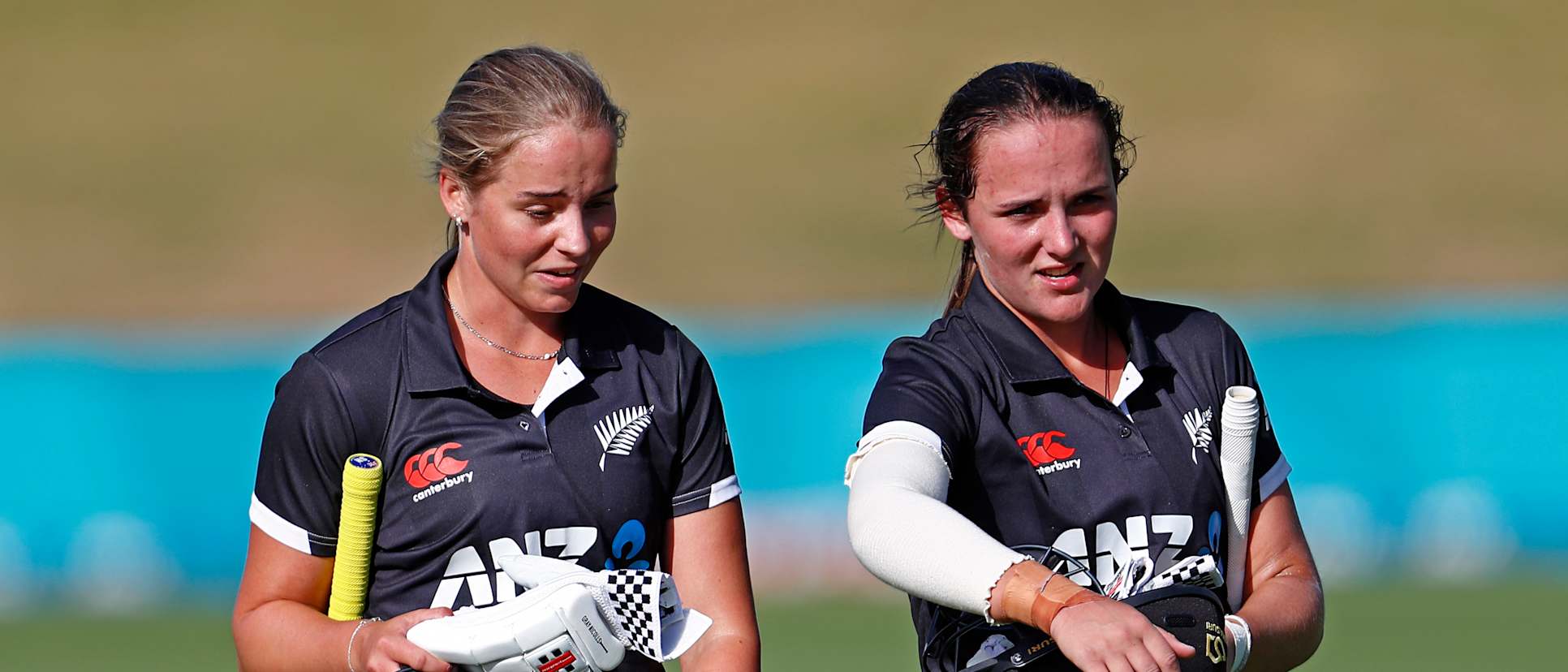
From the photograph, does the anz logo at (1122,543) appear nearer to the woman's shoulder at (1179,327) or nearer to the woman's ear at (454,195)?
the woman's shoulder at (1179,327)

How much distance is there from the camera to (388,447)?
3.43 meters

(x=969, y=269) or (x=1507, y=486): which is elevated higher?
(x=969, y=269)

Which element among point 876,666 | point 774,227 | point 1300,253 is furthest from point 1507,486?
point 774,227

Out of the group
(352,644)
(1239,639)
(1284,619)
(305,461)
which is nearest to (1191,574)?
(1239,639)

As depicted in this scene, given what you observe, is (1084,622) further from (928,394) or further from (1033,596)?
(928,394)

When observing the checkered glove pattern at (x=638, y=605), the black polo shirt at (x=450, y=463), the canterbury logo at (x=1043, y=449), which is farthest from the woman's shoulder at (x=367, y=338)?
the canterbury logo at (x=1043, y=449)

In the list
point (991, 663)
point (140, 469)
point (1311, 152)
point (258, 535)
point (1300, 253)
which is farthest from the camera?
point (1311, 152)

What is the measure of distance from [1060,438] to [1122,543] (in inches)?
8.6

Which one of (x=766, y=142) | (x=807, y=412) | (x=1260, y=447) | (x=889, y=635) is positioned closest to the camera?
(x=1260, y=447)

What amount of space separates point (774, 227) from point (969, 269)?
727 inches

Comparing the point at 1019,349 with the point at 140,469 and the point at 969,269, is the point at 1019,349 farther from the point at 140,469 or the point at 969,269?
the point at 140,469

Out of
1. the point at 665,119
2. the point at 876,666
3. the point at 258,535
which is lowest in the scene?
the point at 876,666

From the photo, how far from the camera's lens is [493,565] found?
Answer: 3428 mm

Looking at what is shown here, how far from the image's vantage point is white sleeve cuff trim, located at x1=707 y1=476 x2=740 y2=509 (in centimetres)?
361
